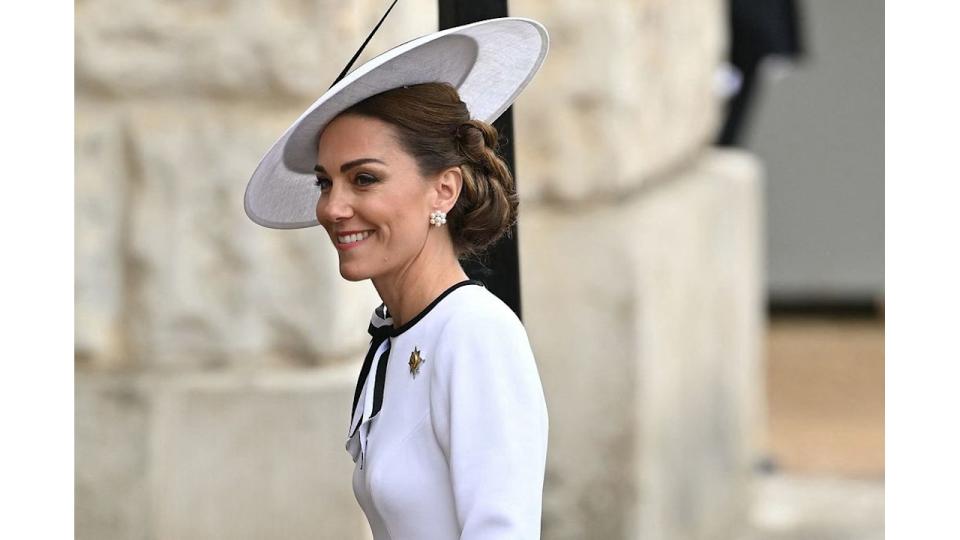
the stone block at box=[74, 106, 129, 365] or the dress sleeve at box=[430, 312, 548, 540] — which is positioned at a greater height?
the stone block at box=[74, 106, 129, 365]

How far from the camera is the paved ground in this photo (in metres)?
4.84

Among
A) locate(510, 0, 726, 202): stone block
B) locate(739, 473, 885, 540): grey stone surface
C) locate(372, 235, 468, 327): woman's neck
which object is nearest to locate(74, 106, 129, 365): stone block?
locate(510, 0, 726, 202): stone block

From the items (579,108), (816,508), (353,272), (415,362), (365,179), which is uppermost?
(579,108)

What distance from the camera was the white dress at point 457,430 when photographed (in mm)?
1706

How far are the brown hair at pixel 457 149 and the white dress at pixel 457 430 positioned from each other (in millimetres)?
76

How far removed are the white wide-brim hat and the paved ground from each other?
2.93 meters

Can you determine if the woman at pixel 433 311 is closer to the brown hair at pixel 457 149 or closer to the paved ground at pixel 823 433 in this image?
Answer: the brown hair at pixel 457 149

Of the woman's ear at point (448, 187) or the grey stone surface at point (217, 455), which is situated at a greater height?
the woman's ear at point (448, 187)

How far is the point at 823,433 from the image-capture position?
6.39 m

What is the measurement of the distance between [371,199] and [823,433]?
4865 mm

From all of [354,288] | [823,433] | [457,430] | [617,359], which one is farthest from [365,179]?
[823,433]

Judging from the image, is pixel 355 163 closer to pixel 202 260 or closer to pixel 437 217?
pixel 437 217

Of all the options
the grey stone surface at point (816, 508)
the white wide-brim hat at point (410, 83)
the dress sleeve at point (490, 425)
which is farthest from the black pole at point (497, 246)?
the grey stone surface at point (816, 508)

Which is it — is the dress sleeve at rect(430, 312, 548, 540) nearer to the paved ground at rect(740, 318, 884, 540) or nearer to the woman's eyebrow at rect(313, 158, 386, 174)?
the woman's eyebrow at rect(313, 158, 386, 174)
